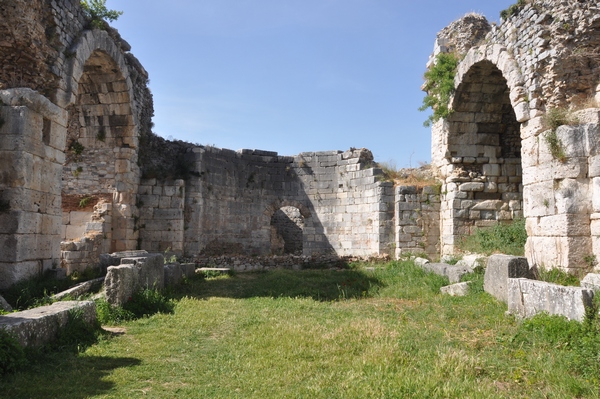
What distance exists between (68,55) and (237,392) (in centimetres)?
Answer: 848

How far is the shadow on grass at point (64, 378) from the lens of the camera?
418 cm

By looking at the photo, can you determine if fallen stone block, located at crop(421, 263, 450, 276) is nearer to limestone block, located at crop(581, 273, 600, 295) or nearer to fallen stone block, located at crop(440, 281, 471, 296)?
fallen stone block, located at crop(440, 281, 471, 296)

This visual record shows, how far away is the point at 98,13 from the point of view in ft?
38.7

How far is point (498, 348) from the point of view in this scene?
17.9ft

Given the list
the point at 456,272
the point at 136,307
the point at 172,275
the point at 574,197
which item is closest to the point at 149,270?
the point at 136,307

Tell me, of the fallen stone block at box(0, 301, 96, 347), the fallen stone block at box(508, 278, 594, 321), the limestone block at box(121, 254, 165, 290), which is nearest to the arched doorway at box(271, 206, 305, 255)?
the limestone block at box(121, 254, 165, 290)

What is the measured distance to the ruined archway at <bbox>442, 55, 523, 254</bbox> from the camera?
13141mm

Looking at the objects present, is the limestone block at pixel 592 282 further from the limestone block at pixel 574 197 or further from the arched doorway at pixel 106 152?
the arched doorway at pixel 106 152

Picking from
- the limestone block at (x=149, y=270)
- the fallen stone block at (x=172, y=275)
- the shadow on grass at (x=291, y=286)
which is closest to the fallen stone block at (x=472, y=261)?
the shadow on grass at (x=291, y=286)

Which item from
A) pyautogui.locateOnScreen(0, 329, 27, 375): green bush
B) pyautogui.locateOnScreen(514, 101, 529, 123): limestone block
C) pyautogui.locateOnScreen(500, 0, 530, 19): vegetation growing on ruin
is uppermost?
pyautogui.locateOnScreen(500, 0, 530, 19): vegetation growing on ruin

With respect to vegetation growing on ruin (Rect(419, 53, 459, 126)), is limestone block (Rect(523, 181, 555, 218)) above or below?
below

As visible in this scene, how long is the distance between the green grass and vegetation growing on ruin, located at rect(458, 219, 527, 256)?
12.0ft

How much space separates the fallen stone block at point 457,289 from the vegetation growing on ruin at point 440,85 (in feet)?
19.6

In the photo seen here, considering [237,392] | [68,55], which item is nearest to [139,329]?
[237,392]
